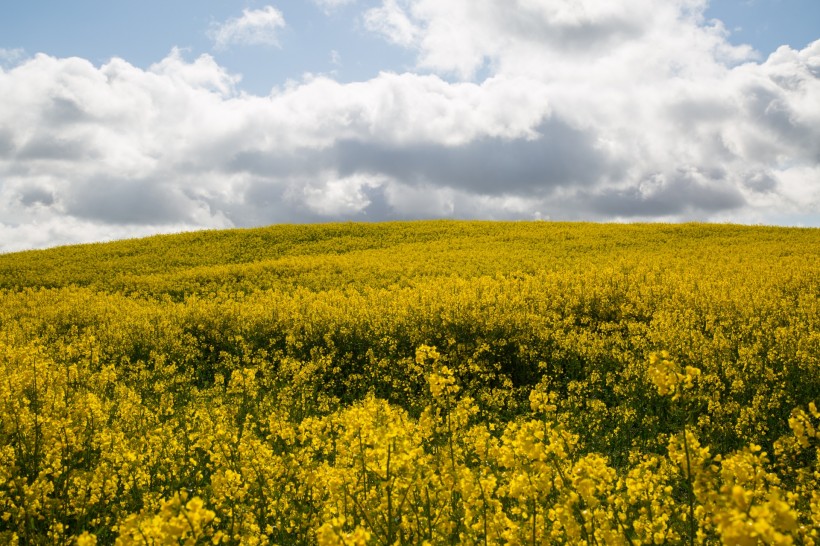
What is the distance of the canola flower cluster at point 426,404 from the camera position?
3779 millimetres

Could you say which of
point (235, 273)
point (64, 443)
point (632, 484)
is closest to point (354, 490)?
point (632, 484)

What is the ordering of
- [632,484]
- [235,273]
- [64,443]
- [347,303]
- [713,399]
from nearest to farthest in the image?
[632,484], [64,443], [713,399], [347,303], [235,273]

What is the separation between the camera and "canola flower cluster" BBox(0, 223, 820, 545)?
378cm

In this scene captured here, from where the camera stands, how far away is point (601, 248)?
27578mm

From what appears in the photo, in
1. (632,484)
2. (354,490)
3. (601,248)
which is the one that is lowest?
(354,490)

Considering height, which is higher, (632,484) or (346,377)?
(632,484)

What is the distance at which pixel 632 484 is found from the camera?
12.1 ft

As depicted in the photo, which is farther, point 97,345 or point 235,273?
point 235,273

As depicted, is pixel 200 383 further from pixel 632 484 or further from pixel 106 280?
pixel 106 280

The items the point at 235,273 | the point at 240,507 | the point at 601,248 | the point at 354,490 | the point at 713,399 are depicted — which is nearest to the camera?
the point at 354,490

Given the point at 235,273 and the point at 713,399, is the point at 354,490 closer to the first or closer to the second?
the point at 713,399

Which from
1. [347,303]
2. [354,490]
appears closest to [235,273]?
A: [347,303]

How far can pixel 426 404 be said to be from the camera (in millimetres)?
10680

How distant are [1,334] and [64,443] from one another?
38.1 feet
